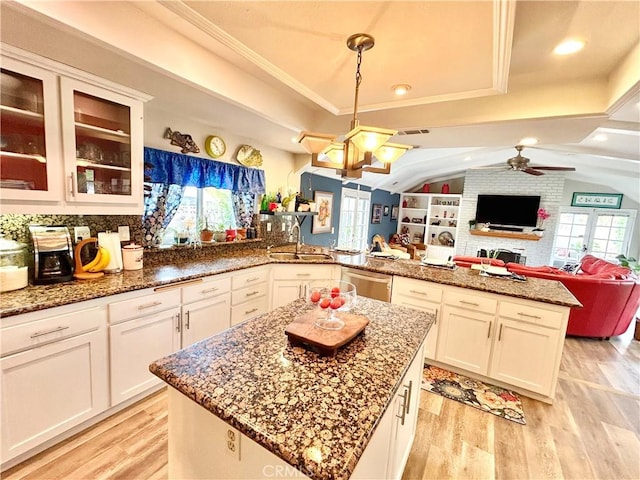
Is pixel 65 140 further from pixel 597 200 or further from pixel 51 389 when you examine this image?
pixel 597 200

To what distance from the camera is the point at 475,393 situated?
2.47m

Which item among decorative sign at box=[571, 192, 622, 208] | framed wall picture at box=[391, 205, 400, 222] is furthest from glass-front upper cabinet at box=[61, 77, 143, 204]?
decorative sign at box=[571, 192, 622, 208]

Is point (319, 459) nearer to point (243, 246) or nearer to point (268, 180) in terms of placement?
point (243, 246)

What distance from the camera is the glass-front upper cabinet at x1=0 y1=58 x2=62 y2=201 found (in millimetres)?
1604

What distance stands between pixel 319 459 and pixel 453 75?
2.25m

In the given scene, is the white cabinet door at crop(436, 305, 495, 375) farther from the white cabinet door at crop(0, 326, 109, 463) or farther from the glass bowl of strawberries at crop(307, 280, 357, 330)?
the white cabinet door at crop(0, 326, 109, 463)

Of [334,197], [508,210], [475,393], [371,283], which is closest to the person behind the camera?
[475,393]

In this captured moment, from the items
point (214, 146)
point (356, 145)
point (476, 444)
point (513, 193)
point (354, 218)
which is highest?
point (513, 193)

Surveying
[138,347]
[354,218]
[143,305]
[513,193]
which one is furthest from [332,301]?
[513,193]

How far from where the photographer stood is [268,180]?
12.8ft

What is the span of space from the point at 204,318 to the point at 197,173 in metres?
1.48

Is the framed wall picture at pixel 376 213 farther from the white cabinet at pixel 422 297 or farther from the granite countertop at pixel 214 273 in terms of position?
the white cabinet at pixel 422 297

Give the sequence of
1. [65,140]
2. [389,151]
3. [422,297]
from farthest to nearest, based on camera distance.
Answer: [422,297]
[389,151]
[65,140]

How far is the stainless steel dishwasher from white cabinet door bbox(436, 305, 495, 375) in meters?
0.56
